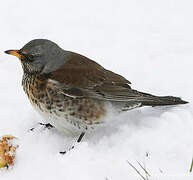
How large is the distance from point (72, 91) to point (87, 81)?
28cm

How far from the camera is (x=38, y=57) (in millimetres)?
5297

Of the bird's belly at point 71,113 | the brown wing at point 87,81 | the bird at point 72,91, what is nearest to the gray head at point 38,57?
the bird at point 72,91

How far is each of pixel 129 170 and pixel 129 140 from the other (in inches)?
21.3

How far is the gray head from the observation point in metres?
5.23

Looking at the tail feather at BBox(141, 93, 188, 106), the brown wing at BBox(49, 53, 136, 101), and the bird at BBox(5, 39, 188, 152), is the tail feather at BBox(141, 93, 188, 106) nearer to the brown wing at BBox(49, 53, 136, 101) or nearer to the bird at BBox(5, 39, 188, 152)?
the bird at BBox(5, 39, 188, 152)

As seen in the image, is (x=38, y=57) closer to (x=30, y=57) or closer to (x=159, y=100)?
(x=30, y=57)

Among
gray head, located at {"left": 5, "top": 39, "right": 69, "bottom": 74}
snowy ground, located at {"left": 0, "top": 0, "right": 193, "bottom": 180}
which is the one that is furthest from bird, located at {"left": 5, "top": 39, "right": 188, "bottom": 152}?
snowy ground, located at {"left": 0, "top": 0, "right": 193, "bottom": 180}

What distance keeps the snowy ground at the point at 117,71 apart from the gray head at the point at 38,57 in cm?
68

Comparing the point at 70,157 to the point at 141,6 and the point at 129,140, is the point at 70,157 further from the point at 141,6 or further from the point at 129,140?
the point at 141,6

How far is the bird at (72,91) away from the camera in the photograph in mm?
5012

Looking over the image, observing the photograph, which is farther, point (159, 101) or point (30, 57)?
point (159, 101)

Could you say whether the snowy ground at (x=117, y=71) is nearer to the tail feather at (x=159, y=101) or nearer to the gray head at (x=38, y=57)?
the tail feather at (x=159, y=101)

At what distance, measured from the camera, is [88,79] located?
5.23 metres

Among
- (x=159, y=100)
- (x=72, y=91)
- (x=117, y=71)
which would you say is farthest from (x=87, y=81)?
(x=117, y=71)
